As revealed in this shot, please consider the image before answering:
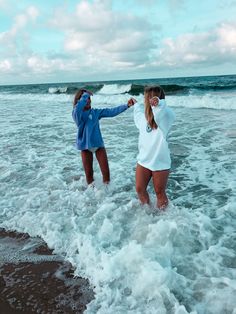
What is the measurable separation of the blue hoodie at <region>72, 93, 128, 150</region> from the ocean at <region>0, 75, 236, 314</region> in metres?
0.82

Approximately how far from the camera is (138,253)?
3.76 meters

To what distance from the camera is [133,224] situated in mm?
4699

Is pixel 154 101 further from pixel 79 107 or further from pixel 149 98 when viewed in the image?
pixel 79 107

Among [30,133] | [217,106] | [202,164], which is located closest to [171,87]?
[217,106]

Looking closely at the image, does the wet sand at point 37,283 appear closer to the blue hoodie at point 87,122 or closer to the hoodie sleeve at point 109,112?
the blue hoodie at point 87,122

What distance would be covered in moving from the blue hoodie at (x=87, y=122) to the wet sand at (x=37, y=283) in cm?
196

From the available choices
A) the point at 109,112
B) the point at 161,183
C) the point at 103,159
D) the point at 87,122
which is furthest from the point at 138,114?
the point at 103,159

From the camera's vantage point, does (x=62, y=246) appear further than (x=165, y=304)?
Yes

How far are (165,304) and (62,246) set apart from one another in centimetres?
163

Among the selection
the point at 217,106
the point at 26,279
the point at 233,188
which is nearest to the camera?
the point at 26,279

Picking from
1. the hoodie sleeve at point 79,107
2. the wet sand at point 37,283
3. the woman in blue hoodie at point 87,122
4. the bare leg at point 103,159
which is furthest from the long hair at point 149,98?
the wet sand at point 37,283

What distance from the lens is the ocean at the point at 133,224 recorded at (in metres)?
3.32

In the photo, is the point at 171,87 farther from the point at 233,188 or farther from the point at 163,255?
the point at 163,255

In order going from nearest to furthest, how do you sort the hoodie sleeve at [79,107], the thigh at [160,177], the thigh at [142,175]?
1. the thigh at [160,177]
2. the thigh at [142,175]
3. the hoodie sleeve at [79,107]
